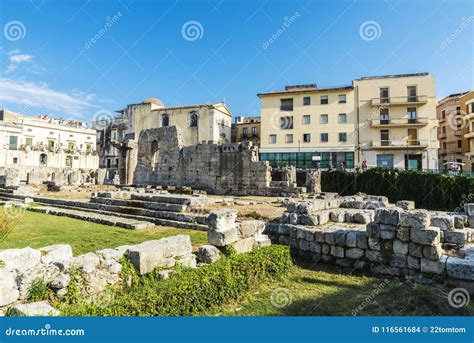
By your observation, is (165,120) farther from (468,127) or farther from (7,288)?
(7,288)

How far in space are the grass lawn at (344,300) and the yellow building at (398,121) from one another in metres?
34.9

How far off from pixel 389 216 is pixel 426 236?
2.56 feet

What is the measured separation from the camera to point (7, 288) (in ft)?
12.6

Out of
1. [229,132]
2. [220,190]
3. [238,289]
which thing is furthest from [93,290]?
[229,132]

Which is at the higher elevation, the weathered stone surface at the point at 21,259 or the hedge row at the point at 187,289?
the weathered stone surface at the point at 21,259

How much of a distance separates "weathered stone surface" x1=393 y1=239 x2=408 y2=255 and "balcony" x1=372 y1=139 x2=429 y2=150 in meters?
33.8

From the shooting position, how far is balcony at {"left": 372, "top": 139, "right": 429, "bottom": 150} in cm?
3619

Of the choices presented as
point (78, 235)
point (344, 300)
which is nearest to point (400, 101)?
point (344, 300)

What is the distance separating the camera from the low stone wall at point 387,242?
607cm

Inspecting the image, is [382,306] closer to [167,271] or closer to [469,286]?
[469,286]

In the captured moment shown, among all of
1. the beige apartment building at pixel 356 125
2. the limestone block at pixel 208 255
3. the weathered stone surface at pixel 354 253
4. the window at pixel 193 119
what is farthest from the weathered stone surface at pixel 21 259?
the window at pixel 193 119

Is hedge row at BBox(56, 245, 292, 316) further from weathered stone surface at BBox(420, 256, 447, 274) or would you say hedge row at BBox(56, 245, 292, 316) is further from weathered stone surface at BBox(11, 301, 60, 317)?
weathered stone surface at BBox(420, 256, 447, 274)

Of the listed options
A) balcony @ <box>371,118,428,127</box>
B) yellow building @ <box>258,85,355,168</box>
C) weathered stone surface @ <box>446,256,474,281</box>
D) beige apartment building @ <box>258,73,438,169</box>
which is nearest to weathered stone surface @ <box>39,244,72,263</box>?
weathered stone surface @ <box>446,256,474,281</box>

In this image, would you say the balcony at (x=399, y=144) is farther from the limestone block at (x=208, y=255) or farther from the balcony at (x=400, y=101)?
the limestone block at (x=208, y=255)
